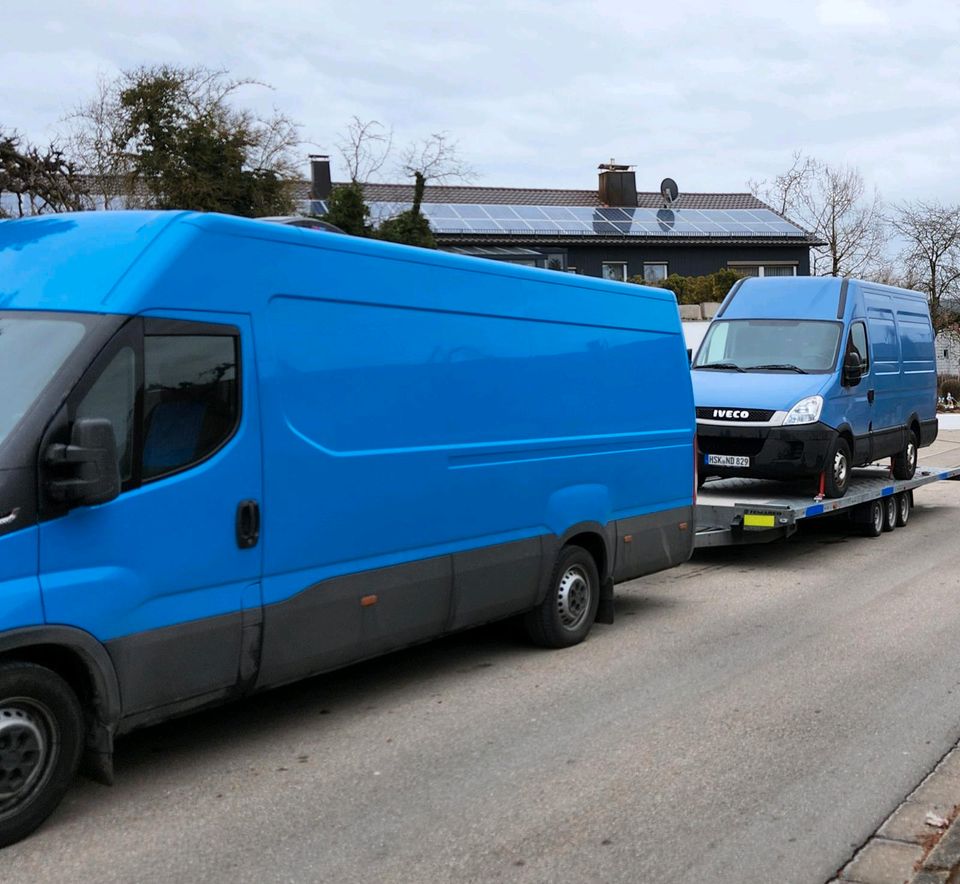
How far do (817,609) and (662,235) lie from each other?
3809 centimetres

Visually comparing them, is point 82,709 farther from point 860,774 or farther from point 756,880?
point 860,774

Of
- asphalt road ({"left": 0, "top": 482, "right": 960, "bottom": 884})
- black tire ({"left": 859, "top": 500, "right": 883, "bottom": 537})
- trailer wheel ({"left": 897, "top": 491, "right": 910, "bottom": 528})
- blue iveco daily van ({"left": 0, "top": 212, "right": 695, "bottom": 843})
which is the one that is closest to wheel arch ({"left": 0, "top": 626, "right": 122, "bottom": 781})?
blue iveco daily van ({"left": 0, "top": 212, "right": 695, "bottom": 843})

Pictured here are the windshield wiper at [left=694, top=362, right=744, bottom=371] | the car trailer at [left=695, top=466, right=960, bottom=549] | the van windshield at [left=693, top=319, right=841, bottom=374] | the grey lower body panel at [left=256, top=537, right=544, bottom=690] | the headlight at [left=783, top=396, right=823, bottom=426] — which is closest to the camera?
the grey lower body panel at [left=256, top=537, right=544, bottom=690]

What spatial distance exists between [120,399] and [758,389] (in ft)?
30.1

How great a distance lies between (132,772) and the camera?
5.73 m

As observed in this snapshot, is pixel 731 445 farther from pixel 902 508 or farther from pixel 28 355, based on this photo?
pixel 28 355

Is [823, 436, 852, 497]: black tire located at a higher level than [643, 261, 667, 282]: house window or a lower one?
lower

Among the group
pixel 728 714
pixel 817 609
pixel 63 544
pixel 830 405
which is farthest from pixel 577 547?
pixel 830 405

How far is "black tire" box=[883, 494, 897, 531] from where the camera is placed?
47.9 ft

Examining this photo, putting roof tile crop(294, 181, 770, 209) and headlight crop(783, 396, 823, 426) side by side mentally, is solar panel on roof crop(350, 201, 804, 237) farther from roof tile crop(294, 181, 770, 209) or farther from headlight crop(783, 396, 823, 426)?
headlight crop(783, 396, 823, 426)

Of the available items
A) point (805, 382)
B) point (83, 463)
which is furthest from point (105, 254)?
point (805, 382)

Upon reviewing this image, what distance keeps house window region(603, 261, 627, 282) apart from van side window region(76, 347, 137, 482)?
40987 mm

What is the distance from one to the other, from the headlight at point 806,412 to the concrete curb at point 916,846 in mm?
7432

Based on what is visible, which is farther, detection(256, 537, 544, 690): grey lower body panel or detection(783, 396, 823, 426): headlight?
detection(783, 396, 823, 426): headlight
